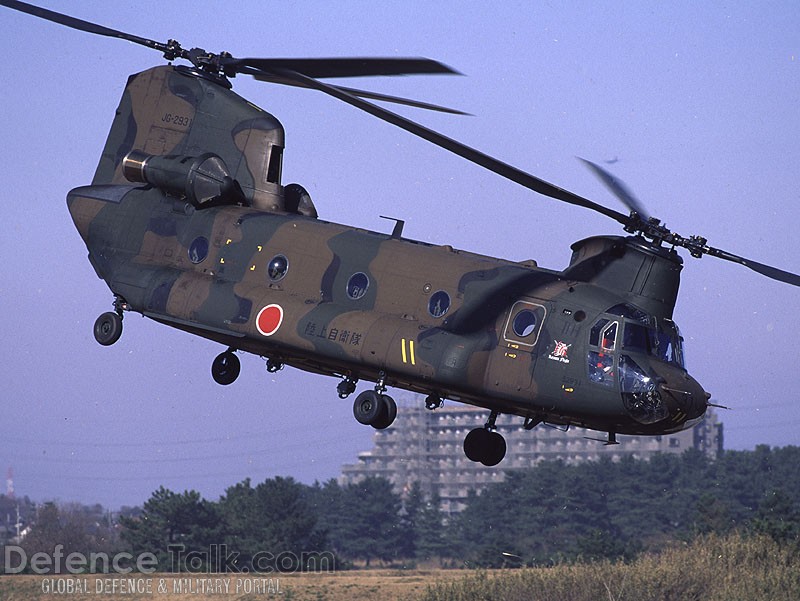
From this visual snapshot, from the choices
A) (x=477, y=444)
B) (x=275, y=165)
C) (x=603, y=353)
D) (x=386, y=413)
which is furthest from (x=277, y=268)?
(x=603, y=353)

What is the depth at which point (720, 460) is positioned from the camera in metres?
159

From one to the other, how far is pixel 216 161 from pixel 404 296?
241 inches

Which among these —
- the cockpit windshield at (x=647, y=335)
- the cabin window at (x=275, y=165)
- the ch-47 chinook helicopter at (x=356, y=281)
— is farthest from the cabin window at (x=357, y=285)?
the cockpit windshield at (x=647, y=335)

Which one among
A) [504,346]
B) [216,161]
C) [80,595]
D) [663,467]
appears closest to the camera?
[504,346]

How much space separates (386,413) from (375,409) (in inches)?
10.7

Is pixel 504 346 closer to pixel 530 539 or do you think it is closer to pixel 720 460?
pixel 530 539

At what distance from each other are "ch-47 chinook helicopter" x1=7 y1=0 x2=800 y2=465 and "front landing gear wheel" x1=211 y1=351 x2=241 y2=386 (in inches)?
1.9

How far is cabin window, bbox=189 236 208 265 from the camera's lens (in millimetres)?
27359

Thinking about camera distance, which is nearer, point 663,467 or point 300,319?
point 300,319

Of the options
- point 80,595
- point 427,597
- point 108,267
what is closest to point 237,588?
point 80,595

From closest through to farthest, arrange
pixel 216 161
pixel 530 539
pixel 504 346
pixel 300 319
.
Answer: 1. pixel 504 346
2. pixel 300 319
3. pixel 216 161
4. pixel 530 539

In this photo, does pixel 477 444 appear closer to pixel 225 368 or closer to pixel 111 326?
pixel 225 368

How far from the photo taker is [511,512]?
149m

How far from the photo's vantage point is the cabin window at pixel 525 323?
23844mm
